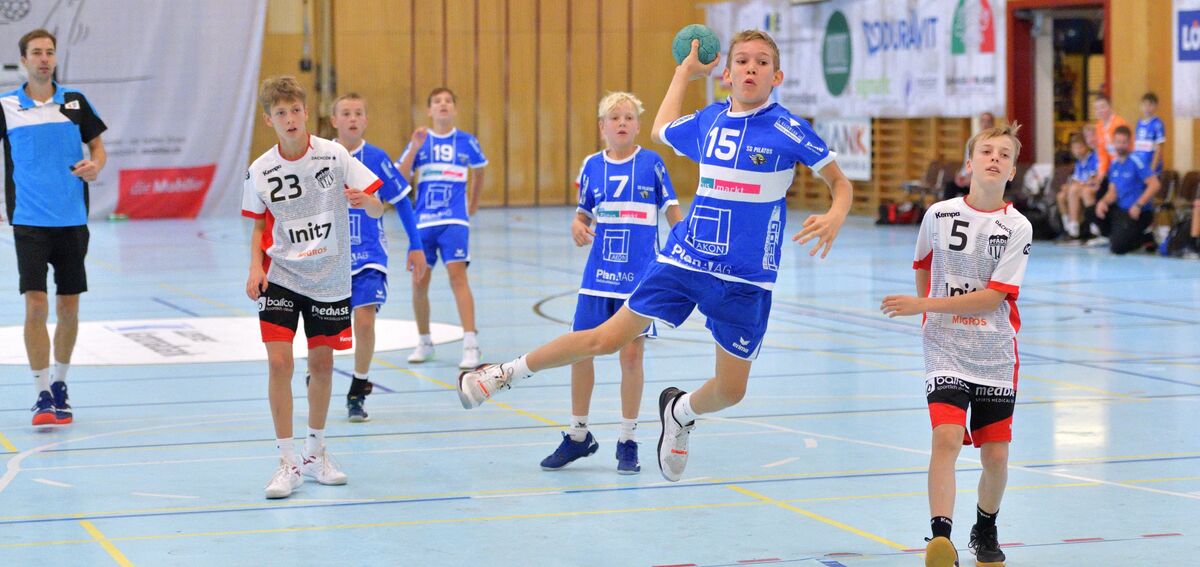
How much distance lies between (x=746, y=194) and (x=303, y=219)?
192cm

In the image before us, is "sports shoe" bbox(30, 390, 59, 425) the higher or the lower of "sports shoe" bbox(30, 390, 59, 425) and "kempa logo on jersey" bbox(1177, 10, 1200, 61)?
the lower

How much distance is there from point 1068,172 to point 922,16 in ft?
13.9

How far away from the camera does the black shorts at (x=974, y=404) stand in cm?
526

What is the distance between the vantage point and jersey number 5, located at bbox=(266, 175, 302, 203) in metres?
6.53

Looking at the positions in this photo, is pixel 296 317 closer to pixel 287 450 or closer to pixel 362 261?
pixel 287 450

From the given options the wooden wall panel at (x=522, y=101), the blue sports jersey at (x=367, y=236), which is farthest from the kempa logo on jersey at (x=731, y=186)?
the wooden wall panel at (x=522, y=101)

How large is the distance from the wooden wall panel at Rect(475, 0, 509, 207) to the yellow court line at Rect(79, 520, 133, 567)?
878 inches

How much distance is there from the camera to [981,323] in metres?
5.31

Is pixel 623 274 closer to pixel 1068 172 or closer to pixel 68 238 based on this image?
pixel 68 238

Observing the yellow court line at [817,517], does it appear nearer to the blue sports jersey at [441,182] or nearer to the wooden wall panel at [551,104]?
the blue sports jersey at [441,182]

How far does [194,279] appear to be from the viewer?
16.2 m

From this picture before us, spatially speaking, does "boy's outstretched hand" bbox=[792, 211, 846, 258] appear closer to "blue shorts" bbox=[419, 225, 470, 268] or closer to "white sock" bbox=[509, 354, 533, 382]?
"white sock" bbox=[509, 354, 533, 382]

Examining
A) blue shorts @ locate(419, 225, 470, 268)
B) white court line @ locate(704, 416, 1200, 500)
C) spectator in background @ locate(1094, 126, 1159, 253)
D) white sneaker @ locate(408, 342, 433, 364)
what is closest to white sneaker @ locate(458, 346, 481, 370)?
white sneaker @ locate(408, 342, 433, 364)

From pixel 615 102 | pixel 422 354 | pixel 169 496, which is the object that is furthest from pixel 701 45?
pixel 422 354
